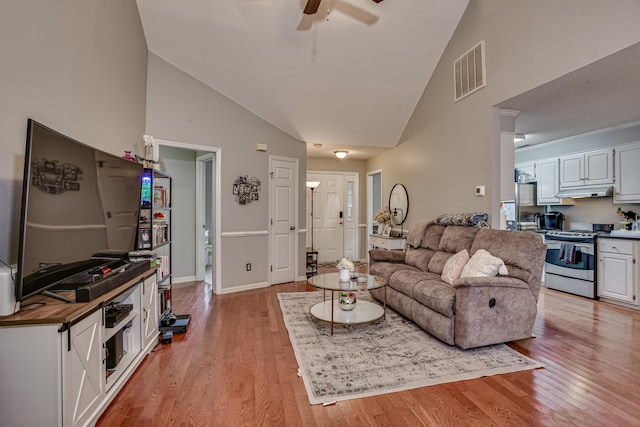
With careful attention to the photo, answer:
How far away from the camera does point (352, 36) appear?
3.73m

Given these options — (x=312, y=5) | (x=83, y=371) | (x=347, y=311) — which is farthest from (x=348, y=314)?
(x=312, y=5)

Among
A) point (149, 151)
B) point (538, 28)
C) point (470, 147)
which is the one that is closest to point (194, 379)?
point (149, 151)

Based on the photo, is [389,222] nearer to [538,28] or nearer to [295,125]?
[295,125]

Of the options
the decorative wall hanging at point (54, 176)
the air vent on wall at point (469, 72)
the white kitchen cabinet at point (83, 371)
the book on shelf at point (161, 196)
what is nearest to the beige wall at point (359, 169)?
the air vent on wall at point (469, 72)

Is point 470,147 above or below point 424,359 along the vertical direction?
above

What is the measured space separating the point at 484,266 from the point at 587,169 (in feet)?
11.4

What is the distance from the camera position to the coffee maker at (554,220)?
5.19 meters

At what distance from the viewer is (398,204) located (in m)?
5.48

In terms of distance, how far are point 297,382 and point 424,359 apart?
1.01 m

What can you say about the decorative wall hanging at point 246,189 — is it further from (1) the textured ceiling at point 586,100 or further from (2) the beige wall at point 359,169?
(1) the textured ceiling at point 586,100

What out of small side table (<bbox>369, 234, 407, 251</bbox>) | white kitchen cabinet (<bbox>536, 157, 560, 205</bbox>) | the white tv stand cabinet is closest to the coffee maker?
white kitchen cabinet (<bbox>536, 157, 560, 205</bbox>)

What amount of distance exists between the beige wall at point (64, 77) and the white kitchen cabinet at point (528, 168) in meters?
6.31

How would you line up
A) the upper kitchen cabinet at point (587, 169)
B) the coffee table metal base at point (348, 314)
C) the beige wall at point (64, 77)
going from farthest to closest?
the upper kitchen cabinet at point (587, 169), the coffee table metal base at point (348, 314), the beige wall at point (64, 77)

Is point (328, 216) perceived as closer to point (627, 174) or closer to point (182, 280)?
point (182, 280)
